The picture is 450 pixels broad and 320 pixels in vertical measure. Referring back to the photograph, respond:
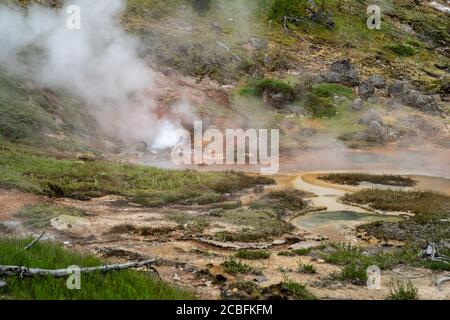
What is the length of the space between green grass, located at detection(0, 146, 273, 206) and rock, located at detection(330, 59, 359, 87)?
2245 centimetres

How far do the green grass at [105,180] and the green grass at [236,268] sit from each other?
23.5 feet

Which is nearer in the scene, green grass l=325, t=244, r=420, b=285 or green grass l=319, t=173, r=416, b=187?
green grass l=325, t=244, r=420, b=285

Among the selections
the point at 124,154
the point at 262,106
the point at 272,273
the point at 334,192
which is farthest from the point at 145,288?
the point at 262,106

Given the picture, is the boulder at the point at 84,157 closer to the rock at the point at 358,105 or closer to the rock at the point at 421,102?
the rock at the point at 358,105

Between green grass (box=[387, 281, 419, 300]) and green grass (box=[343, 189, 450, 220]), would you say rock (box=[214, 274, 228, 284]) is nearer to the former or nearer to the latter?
green grass (box=[387, 281, 419, 300])

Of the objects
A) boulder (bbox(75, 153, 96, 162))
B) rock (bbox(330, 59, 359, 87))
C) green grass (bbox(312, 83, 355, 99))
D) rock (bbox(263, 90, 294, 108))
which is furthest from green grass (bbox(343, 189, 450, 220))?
rock (bbox(330, 59, 359, 87))

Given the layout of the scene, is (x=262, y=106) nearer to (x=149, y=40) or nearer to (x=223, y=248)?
(x=149, y=40)

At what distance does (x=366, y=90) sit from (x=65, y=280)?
36.4 metres

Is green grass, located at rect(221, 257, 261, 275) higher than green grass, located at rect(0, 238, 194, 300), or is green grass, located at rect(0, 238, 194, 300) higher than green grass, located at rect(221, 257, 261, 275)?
green grass, located at rect(0, 238, 194, 300)

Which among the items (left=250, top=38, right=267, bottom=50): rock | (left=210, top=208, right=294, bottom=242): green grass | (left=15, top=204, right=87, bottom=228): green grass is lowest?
(left=210, top=208, right=294, bottom=242): green grass

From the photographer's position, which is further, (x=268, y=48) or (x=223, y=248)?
(x=268, y=48)

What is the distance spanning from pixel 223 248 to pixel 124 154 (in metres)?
16.0

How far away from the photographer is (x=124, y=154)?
27625 millimetres

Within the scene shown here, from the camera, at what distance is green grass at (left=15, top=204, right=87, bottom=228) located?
43.2 feet
